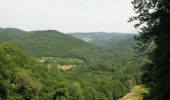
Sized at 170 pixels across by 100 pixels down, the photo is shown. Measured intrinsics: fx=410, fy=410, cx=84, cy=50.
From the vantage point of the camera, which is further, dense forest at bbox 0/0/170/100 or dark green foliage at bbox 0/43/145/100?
dark green foliage at bbox 0/43/145/100

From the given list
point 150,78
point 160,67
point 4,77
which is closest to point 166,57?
point 160,67

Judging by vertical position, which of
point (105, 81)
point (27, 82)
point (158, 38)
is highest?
point (158, 38)

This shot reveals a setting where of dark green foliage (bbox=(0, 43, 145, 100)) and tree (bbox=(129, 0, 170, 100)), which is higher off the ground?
tree (bbox=(129, 0, 170, 100))

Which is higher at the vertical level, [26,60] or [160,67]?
[160,67]

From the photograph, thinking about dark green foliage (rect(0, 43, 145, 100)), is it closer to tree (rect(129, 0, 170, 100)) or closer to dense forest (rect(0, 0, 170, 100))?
dense forest (rect(0, 0, 170, 100))

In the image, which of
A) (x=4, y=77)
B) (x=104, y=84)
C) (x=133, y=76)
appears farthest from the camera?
(x=133, y=76)

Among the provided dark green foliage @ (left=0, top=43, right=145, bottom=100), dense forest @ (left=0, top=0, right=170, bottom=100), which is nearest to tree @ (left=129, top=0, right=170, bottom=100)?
dense forest @ (left=0, top=0, right=170, bottom=100)

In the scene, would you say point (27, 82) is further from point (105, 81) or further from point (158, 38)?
point (105, 81)

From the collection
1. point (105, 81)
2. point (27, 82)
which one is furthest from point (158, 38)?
point (105, 81)

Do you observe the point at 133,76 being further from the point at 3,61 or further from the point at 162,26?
the point at 162,26
